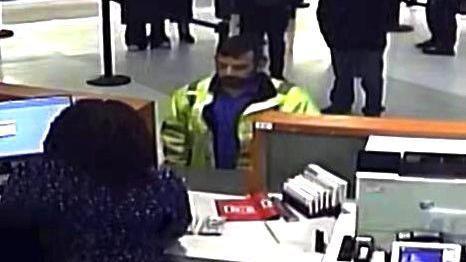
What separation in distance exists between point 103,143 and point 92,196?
123mm

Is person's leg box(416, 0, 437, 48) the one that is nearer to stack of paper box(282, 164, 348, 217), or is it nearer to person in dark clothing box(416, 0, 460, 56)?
person in dark clothing box(416, 0, 460, 56)

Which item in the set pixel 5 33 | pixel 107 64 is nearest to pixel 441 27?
pixel 107 64

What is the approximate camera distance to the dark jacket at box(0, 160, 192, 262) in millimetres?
2193

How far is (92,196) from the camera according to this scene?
2.19m

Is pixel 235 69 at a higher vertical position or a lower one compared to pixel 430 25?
higher

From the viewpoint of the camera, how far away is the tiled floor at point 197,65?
19.9 feet

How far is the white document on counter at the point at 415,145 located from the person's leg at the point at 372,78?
3255 mm

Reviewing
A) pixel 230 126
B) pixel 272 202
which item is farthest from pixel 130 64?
pixel 272 202

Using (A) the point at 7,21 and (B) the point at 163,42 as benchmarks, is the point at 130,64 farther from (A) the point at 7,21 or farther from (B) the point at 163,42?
(A) the point at 7,21

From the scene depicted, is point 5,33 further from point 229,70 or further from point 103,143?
point 103,143

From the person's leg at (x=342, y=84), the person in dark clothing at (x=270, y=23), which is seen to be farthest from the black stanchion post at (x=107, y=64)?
the person's leg at (x=342, y=84)

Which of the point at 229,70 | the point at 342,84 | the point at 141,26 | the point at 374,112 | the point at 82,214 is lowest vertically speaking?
the point at 374,112

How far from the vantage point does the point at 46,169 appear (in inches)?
87.7

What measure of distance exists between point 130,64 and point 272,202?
15.0 ft
